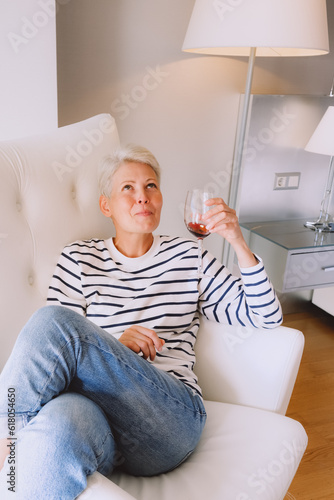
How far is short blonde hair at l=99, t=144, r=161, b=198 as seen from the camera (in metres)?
1.34

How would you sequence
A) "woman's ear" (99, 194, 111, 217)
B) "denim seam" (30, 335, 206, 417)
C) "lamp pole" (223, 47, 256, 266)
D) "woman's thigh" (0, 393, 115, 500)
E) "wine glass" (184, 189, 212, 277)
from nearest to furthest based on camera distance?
1. "woman's thigh" (0, 393, 115, 500)
2. "denim seam" (30, 335, 206, 417)
3. "wine glass" (184, 189, 212, 277)
4. "woman's ear" (99, 194, 111, 217)
5. "lamp pole" (223, 47, 256, 266)

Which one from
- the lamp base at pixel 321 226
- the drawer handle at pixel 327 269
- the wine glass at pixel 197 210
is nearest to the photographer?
the wine glass at pixel 197 210

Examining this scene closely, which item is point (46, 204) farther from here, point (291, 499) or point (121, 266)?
point (291, 499)

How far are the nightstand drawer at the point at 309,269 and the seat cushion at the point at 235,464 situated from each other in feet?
3.37

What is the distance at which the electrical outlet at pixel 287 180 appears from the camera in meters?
2.43

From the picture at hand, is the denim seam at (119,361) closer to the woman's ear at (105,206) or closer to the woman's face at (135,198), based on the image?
the woman's face at (135,198)

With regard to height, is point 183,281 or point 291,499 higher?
point 183,281

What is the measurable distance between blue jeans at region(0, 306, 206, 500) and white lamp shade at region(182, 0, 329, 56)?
3.81 feet

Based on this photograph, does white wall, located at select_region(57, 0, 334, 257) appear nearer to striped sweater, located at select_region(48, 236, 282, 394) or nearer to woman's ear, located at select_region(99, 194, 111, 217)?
woman's ear, located at select_region(99, 194, 111, 217)

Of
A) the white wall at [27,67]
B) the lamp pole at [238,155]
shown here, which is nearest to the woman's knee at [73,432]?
the white wall at [27,67]

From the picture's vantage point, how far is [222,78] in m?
2.23

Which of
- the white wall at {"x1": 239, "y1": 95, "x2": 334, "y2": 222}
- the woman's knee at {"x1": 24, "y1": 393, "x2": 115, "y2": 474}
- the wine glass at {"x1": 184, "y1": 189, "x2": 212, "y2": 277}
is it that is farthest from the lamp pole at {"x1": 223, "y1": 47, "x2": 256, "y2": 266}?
the woman's knee at {"x1": 24, "y1": 393, "x2": 115, "y2": 474}

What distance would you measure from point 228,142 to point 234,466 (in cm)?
168

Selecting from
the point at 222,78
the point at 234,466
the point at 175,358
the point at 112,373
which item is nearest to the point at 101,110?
the point at 222,78
